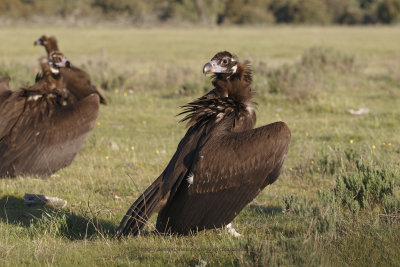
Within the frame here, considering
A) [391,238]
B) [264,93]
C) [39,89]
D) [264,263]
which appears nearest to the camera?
[264,263]

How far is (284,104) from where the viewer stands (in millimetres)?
14641

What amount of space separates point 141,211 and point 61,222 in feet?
3.75

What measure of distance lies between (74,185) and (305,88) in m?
8.06

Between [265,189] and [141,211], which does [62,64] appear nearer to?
[265,189]

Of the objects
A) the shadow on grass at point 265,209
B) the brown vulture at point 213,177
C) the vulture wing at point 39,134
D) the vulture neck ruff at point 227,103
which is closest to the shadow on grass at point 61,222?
the brown vulture at point 213,177

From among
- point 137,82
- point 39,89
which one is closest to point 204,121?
point 39,89

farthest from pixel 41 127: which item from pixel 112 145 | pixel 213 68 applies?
pixel 213 68

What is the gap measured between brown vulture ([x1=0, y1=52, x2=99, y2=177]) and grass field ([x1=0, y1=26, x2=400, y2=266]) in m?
0.29

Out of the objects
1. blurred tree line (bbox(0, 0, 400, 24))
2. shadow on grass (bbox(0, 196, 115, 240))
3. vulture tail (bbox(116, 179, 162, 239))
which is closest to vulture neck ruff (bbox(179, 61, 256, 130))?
vulture tail (bbox(116, 179, 162, 239))

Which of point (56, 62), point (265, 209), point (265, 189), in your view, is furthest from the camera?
point (56, 62)

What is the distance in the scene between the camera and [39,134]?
8438mm

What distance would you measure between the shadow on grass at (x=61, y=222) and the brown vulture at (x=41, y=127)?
0.98m

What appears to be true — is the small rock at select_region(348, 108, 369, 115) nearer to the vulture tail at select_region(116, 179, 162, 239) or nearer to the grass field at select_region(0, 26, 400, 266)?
the grass field at select_region(0, 26, 400, 266)

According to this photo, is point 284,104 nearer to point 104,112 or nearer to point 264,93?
point 264,93
